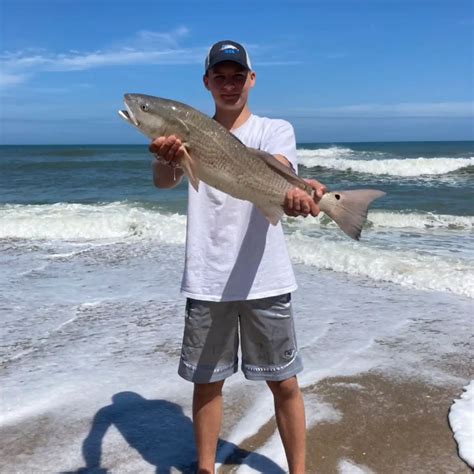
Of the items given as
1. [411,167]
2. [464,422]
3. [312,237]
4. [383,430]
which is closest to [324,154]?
[411,167]

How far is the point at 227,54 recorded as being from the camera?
100 inches

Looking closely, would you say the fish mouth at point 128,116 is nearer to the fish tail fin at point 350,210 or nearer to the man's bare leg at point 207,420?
the fish tail fin at point 350,210

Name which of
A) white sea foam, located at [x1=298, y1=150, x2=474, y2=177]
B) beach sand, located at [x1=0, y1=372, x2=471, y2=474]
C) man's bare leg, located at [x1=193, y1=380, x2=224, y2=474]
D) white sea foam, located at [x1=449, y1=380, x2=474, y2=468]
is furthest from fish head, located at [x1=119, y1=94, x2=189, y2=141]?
white sea foam, located at [x1=298, y1=150, x2=474, y2=177]

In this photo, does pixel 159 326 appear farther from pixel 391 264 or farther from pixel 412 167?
pixel 412 167

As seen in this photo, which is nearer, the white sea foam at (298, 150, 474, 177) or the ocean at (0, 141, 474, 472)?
the ocean at (0, 141, 474, 472)

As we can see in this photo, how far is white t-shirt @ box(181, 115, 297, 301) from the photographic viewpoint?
102 inches

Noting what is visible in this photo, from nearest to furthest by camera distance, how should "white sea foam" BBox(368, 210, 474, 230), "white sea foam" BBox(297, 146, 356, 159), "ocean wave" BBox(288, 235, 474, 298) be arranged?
1. "ocean wave" BBox(288, 235, 474, 298)
2. "white sea foam" BBox(368, 210, 474, 230)
3. "white sea foam" BBox(297, 146, 356, 159)

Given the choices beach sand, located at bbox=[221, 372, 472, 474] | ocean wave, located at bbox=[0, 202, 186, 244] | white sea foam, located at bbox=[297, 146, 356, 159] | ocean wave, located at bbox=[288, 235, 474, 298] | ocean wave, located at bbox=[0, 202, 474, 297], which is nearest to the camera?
beach sand, located at bbox=[221, 372, 472, 474]

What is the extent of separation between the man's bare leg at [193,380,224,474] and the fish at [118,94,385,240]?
0.95 metres

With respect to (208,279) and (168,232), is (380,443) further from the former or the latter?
(168,232)

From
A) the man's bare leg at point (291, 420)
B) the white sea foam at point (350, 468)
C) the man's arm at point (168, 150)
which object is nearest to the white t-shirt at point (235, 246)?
the man's arm at point (168, 150)

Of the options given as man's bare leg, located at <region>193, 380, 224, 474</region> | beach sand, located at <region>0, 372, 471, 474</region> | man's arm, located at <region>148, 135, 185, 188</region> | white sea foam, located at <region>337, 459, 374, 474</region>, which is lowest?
beach sand, located at <region>0, 372, 471, 474</region>

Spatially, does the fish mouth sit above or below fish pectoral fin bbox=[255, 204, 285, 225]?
above

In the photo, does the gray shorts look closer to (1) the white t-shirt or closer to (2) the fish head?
(1) the white t-shirt
